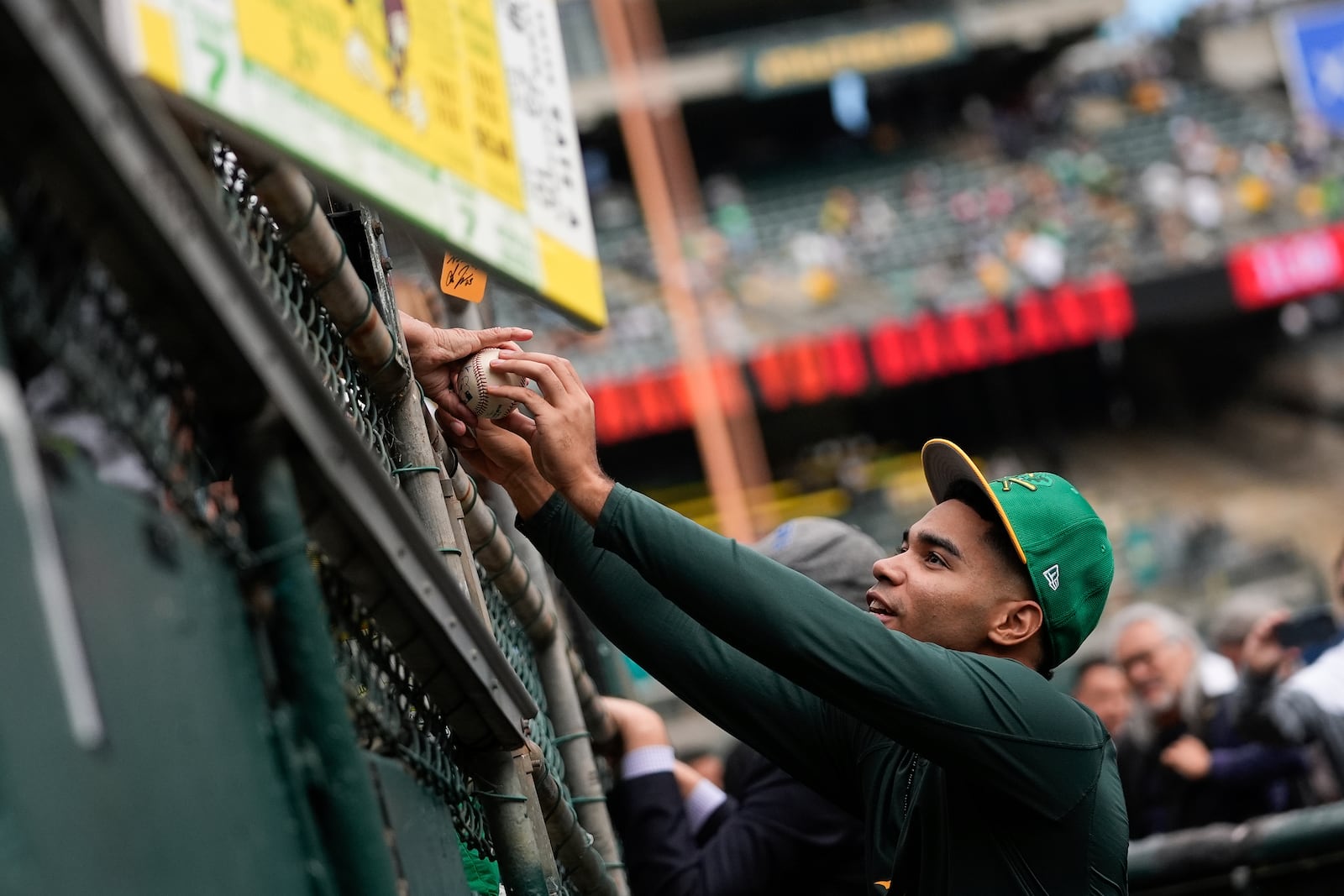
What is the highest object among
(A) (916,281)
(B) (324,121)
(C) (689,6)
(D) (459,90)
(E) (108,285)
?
(C) (689,6)

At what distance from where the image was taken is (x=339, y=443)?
4.79 ft

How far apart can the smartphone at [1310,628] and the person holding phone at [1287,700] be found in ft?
0.90

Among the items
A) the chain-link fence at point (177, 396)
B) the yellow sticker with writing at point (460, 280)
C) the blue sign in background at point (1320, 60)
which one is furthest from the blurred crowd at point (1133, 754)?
the blue sign in background at point (1320, 60)

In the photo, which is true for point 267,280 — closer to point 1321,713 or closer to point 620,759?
point 620,759

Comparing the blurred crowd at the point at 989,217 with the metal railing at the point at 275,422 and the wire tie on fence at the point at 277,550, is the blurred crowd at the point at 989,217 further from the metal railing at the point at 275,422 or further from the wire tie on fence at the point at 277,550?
the wire tie on fence at the point at 277,550

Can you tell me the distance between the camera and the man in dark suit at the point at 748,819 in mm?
2881

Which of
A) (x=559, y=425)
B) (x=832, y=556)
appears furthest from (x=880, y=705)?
(x=832, y=556)

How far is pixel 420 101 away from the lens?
1.75m

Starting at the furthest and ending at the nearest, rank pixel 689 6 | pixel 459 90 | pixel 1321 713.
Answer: pixel 689 6 → pixel 1321 713 → pixel 459 90

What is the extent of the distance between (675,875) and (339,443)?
1689 millimetres

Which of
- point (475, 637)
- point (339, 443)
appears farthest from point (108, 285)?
point (475, 637)

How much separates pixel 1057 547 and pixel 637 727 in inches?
45.2

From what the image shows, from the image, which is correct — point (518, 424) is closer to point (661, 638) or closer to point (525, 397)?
point (525, 397)

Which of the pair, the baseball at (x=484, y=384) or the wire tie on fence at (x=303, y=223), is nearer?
the wire tie on fence at (x=303, y=223)
